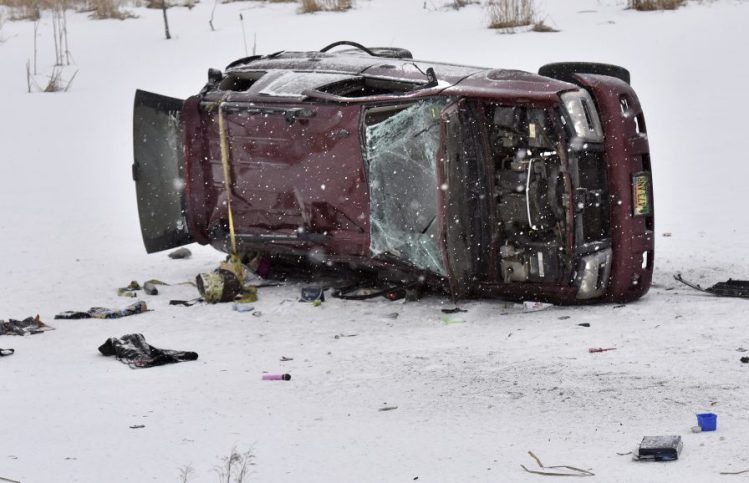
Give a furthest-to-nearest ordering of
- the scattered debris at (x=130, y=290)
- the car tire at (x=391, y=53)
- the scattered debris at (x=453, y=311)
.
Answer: the car tire at (x=391, y=53) < the scattered debris at (x=130, y=290) < the scattered debris at (x=453, y=311)

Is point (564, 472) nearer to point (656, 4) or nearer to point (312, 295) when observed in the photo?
point (312, 295)

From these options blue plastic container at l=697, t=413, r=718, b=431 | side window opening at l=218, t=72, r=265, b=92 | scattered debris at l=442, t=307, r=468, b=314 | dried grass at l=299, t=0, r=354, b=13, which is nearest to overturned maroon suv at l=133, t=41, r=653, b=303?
scattered debris at l=442, t=307, r=468, b=314

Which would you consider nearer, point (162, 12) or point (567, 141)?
point (567, 141)

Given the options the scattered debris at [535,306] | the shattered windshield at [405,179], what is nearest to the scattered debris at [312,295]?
the shattered windshield at [405,179]

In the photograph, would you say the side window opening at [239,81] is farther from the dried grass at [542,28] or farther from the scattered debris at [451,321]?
the dried grass at [542,28]

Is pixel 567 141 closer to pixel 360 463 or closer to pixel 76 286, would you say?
pixel 360 463

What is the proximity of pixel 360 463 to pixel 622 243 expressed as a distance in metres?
3.25

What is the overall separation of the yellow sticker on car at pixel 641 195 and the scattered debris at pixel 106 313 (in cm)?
354

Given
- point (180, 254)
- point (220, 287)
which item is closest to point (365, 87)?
point (220, 287)

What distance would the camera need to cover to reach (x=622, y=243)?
8.38 m

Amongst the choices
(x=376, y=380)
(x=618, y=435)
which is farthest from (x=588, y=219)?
(x=618, y=435)

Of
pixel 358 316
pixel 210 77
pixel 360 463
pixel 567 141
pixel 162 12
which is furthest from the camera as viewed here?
pixel 162 12

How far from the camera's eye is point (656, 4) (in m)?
19.0

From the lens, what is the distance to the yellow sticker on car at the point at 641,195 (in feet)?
27.4
